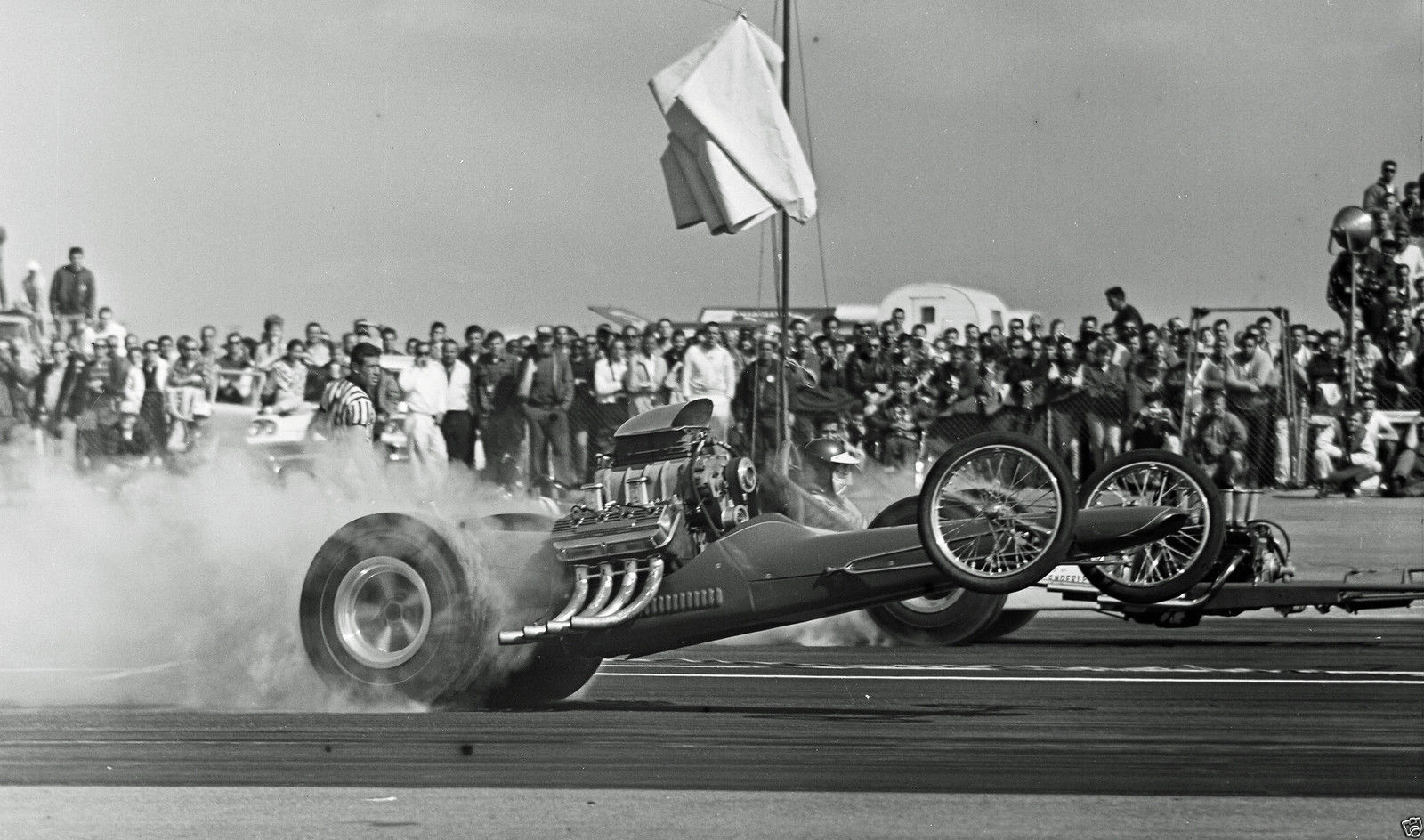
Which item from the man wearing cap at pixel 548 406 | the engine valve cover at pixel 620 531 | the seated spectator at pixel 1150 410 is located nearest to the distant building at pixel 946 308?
the seated spectator at pixel 1150 410

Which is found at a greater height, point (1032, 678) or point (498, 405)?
point (498, 405)

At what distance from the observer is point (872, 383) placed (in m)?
13.0

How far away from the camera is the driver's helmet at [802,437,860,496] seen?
9.20m

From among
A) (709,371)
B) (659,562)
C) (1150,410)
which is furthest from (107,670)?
(1150,410)

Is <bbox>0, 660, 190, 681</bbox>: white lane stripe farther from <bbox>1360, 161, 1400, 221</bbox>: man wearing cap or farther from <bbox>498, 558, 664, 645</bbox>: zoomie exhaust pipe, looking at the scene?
<bbox>1360, 161, 1400, 221</bbox>: man wearing cap

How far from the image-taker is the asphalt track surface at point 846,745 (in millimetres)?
5684

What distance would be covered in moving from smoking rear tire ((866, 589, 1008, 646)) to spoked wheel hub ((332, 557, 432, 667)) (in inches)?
119

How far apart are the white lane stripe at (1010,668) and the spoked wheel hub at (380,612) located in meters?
2.31

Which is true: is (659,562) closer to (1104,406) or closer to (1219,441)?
(1104,406)

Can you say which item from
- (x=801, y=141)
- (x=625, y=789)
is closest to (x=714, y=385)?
(x=801, y=141)

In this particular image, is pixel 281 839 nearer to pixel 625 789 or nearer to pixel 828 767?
pixel 625 789

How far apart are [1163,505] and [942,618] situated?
317 centimetres

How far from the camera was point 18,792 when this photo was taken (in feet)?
19.0

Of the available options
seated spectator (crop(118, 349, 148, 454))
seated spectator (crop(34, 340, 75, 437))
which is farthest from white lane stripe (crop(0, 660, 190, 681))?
seated spectator (crop(34, 340, 75, 437))
